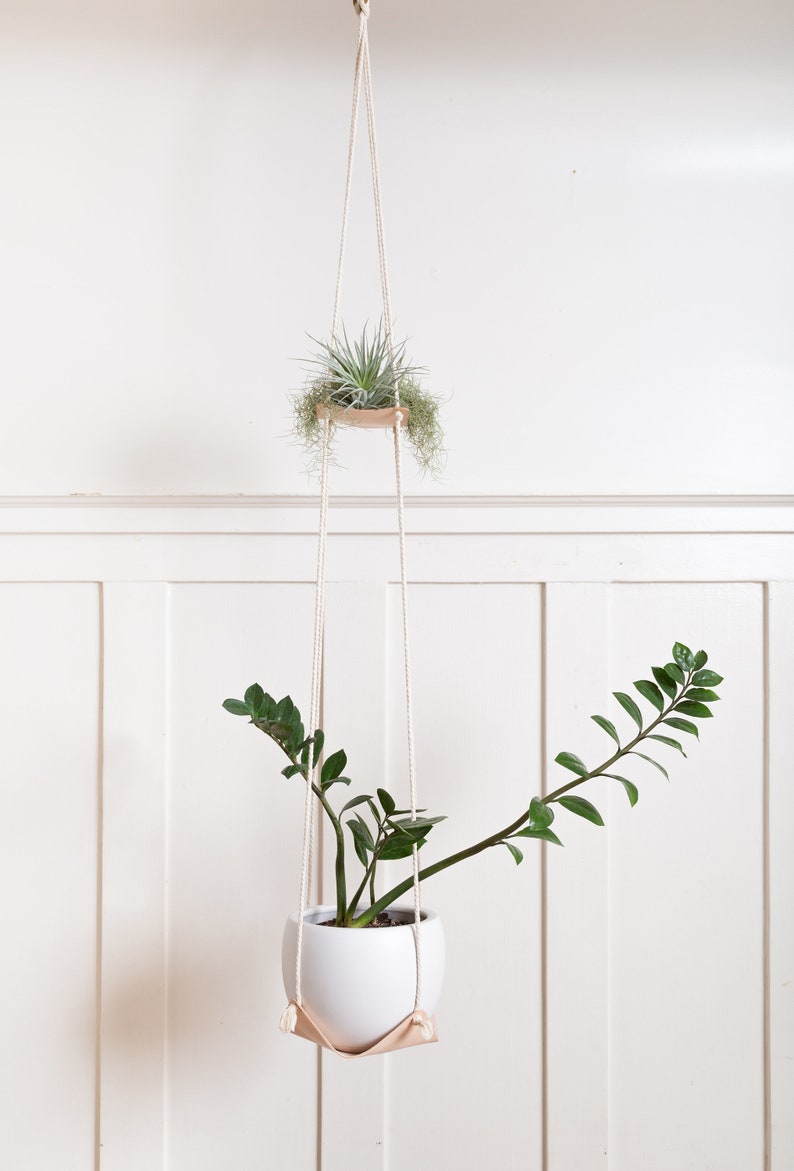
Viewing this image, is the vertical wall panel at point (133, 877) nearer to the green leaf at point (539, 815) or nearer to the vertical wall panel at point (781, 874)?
the green leaf at point (539, 815)

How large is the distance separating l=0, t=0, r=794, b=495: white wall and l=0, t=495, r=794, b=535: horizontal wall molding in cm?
3

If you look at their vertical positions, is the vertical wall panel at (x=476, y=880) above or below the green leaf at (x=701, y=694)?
below

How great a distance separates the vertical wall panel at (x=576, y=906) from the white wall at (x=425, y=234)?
7.6 inches

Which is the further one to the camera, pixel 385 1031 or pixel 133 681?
pixel 133 681

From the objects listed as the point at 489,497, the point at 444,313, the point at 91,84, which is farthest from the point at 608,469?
the point at 91,84

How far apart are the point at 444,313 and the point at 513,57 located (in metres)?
0.38

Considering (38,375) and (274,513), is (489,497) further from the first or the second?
(38,375)

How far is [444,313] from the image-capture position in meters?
1.27

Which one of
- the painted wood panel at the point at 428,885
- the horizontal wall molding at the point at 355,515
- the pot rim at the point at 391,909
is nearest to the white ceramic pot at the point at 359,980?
the pot rim at the point at 391,909

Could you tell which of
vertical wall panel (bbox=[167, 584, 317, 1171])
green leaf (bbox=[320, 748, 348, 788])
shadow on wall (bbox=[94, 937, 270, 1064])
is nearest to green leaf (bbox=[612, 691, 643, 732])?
green leaf (bbox=[320, 748, 348, 788])

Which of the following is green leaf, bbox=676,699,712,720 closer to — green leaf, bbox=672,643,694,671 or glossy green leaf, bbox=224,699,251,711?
green leaf, bbox=672,643,694,671

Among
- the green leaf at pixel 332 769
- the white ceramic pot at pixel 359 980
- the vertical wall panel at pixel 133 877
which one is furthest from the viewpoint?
the vertical wall panel at pixel 133 877

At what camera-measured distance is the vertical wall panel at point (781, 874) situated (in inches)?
48.0

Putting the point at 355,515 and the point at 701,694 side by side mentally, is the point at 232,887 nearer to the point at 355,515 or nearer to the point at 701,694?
the point at 355,515
